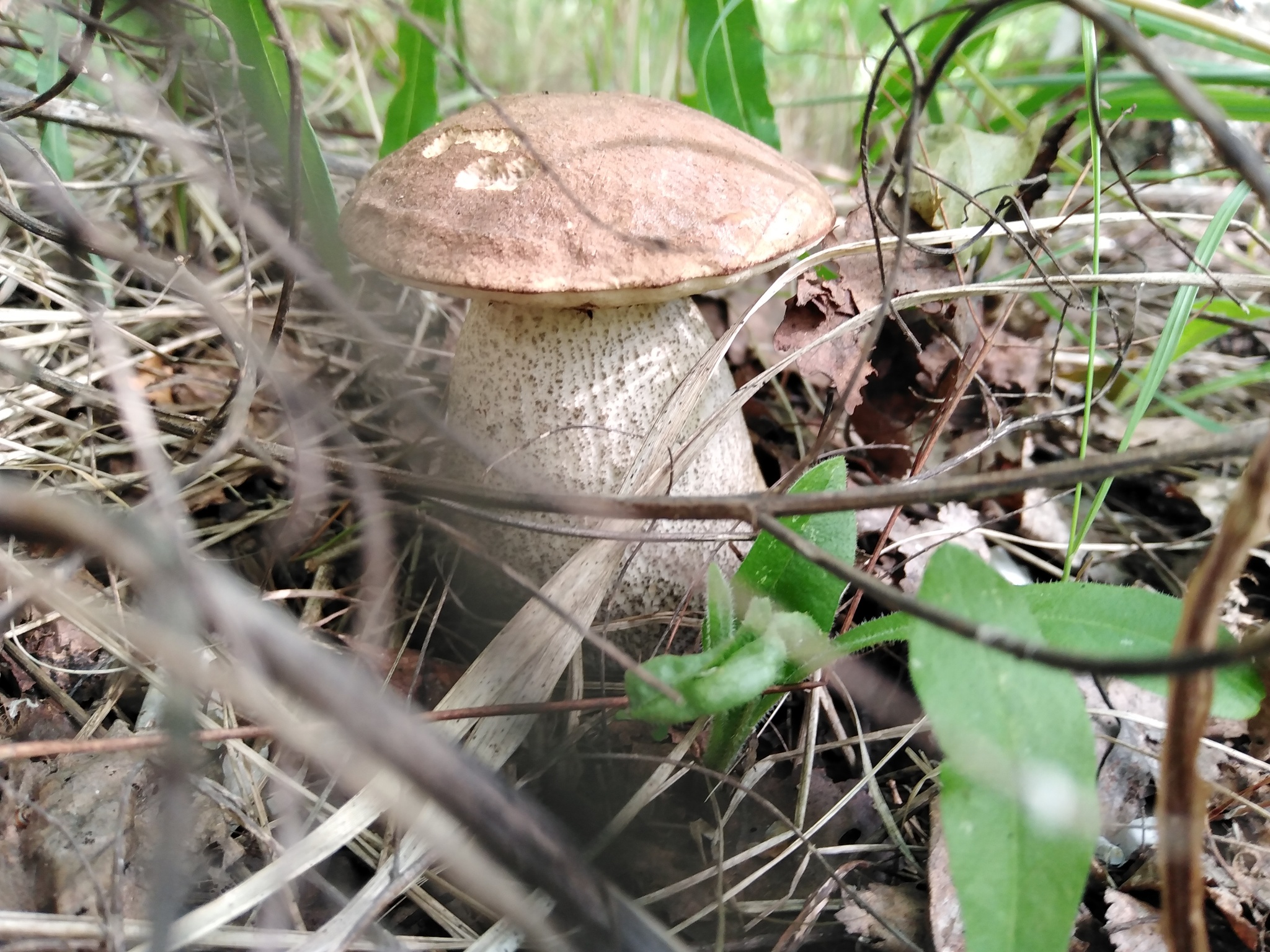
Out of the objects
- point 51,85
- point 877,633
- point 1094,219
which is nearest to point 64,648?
point 51,85

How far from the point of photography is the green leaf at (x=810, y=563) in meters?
0.87

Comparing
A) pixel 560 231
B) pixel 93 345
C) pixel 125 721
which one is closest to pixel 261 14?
pixel 93 345

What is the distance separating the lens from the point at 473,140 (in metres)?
1.01

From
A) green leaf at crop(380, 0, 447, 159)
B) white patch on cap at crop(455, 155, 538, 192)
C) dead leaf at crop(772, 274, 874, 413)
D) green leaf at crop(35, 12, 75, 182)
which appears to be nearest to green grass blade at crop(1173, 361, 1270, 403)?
dead leaf at crop(772, 274, 874, 413)

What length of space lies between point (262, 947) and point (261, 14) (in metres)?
1.33

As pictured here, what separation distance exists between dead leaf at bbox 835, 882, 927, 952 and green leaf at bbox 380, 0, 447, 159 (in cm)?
143

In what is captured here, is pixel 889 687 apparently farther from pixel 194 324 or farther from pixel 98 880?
pixel 194 324

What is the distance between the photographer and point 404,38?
1.53 meters

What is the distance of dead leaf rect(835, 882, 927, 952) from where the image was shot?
2.62 feet

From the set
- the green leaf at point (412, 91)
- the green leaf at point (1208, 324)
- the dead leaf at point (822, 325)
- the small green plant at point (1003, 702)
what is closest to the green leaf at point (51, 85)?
the green leaf at point (412, 91)

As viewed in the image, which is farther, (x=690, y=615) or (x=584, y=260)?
(x=690, y=615)

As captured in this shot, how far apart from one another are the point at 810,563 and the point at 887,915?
0.37m

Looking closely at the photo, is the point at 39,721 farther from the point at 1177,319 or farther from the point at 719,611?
the point at 1177,319

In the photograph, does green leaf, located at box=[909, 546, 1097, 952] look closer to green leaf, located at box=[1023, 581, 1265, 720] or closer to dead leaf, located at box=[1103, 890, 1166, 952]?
green leaf, located at box=[1023, 581, 1265, 720]
